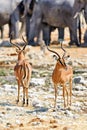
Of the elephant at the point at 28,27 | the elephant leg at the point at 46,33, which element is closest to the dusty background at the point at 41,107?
the elephant at the point at 28,27

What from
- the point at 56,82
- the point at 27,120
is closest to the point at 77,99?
the point at 56,82

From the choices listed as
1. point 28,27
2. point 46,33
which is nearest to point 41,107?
point 28,27

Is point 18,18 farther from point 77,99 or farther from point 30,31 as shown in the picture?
point 77,99

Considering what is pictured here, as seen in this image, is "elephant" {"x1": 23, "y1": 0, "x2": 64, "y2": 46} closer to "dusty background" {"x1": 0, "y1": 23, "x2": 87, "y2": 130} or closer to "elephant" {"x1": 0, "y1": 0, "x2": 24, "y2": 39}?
"elephant" {"x1": 0, "y1": 0, "x2": 24, "y2": 39}

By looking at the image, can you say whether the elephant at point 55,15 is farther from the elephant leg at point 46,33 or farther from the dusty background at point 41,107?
the dusty background at point 41,107

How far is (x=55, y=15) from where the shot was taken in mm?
23766

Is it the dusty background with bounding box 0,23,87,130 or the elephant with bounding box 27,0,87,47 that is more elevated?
the elephant with bounding box 27,0,87,47

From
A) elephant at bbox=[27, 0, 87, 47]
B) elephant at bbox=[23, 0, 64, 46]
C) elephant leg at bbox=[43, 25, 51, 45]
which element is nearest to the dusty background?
elephant at bbox=[27, 0, 87, 47]

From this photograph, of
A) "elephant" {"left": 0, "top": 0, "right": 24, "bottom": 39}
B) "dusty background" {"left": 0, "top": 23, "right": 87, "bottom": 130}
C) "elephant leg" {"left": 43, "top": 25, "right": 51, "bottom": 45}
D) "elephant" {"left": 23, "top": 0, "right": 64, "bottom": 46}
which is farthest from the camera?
"elephant leg" {"left": 43, "top": 25, "right": 51, "bottom": 45}

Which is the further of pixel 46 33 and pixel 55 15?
pixel 46 33

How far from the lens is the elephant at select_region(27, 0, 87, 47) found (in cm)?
2289

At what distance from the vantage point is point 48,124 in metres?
7.91

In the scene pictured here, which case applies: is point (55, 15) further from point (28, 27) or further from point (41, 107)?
point (41, 107)

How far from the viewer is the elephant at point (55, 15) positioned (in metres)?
22.9
